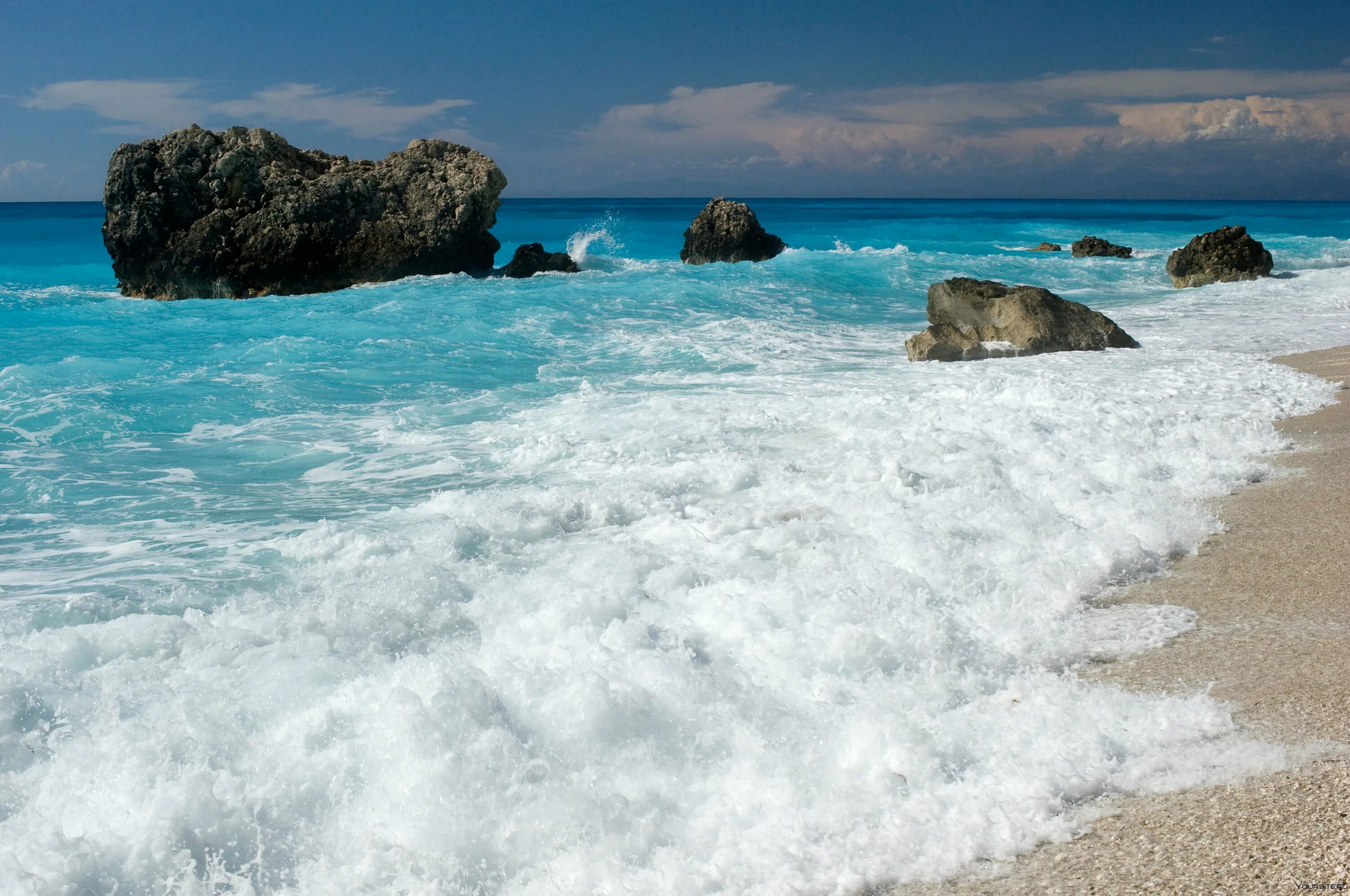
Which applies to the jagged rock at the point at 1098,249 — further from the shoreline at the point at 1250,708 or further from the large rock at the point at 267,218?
the shoreline at the point at 1250,708

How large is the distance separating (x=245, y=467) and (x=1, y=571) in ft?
6.99

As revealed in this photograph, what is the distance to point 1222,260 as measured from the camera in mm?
19859

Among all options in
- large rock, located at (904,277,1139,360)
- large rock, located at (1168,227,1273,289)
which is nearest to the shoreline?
large rock, located at (904,277,1139,360)

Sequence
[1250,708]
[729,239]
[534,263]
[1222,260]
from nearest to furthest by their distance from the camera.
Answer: [1250,708]
[1222,260]
[534,263]
[729,239]

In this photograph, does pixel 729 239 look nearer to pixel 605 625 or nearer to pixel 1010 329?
pixel 1010 329

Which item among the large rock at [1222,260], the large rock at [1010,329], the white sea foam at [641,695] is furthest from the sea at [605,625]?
the large rock at [1222,260]

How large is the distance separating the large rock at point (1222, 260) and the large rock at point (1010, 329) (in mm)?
11108

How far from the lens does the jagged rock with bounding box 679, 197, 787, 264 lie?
27922 millimetres

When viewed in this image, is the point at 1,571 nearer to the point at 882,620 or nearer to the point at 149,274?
the point at 882,620

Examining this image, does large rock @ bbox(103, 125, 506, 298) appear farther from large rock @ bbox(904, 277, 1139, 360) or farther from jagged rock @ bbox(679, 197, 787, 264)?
large rock @ bbox(904, 277, 1139, 360)

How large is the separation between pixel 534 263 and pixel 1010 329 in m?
16.7

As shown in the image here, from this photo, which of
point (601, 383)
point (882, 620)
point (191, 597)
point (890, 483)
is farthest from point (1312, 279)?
point (191, 597)

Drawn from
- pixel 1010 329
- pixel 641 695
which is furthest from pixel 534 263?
pixel 641 695

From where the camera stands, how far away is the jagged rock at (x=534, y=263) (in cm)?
2427
